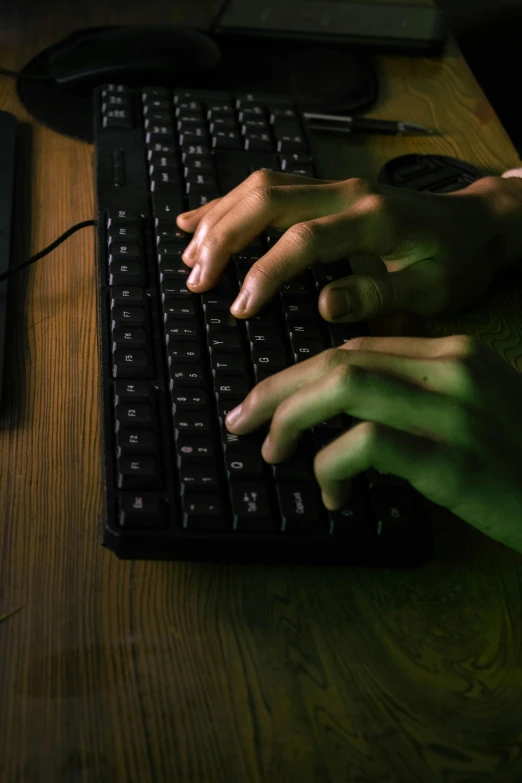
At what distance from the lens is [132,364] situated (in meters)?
0.57

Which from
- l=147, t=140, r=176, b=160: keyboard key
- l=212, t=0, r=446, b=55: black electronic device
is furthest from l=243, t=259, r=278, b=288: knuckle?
l=212, t=0, r=446, b=55: black electronic device

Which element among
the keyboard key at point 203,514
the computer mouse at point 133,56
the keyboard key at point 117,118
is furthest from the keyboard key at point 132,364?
the computer mouse at point 133,56

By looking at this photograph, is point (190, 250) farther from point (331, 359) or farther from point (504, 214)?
point (504, 214)

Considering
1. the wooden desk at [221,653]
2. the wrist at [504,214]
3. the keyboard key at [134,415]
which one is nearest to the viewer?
the wooden desk at [221,653]

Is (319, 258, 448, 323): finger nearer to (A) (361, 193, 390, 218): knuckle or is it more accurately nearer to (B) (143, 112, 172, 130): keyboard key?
(A) (361, 193, 390, 218): knuckle

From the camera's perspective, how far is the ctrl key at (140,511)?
48cm

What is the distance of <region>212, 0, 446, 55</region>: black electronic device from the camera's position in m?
1.01

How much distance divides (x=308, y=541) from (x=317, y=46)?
2.35 feet

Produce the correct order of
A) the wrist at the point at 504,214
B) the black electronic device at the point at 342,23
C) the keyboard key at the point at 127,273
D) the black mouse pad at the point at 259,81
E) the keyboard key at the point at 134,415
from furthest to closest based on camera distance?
the black electronic device at the point at 342,23, the black mouse pad at the point at 259,81, the wrist at the point at 504,214, the keyboard key at the point at 127,273, the keyboard key at the point at 134,415

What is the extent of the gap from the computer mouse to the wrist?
33 cm

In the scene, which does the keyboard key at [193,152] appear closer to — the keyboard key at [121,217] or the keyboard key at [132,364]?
the keyboard key at [121,217]

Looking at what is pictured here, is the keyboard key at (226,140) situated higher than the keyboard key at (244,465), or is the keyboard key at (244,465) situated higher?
the keyboard key at (226,140)

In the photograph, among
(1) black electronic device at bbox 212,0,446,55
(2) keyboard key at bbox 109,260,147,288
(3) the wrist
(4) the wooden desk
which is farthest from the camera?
(1) black electronic device at bbox 212,0,446,55

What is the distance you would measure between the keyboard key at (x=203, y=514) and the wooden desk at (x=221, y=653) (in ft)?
0.10
